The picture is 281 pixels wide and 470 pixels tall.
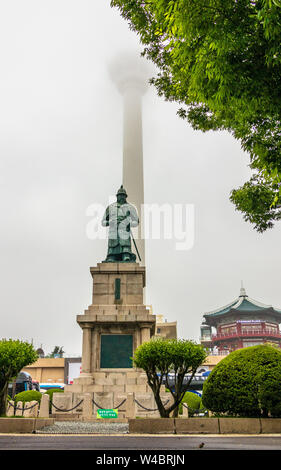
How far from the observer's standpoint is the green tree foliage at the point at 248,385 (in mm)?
9938

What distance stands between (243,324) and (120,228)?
61.1 metres

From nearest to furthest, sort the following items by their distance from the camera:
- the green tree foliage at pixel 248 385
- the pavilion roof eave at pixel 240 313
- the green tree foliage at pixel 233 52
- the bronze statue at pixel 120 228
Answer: the green tree foliage at pixel 233 52 → the green tree foliage at pixel 248 385 → the bronze statue at pixel 120 228 → the pavilion roof eave at pixel 240 313

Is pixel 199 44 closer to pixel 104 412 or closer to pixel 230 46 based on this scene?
pixel 230 46

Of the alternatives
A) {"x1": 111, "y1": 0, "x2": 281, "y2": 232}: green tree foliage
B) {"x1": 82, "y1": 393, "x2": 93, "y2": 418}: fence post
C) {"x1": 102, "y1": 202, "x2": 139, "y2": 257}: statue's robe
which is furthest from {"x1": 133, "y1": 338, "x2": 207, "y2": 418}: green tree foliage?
{"x1": 102, "y1": 202, "x2": 139, "y2": 257}: statue's robe

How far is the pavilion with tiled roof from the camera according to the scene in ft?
250

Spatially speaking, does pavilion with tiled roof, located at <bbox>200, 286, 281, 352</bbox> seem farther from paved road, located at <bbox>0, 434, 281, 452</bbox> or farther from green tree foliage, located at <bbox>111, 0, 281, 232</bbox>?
green tree foliage, located at <bbox>111, 0, 281, 232</bbox>

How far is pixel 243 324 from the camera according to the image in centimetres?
7681

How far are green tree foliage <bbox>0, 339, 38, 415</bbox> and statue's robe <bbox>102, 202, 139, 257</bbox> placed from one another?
1018 cm

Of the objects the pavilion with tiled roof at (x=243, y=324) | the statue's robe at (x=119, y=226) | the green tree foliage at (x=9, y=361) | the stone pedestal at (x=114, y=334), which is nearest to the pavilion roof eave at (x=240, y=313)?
the pavilion with tiled roof at (x=243, y=324)

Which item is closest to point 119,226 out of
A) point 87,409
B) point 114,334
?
point 114,334

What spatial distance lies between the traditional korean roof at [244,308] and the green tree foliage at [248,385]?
71.4 m

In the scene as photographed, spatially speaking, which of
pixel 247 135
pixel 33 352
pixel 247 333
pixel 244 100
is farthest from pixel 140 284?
pixel 247 333

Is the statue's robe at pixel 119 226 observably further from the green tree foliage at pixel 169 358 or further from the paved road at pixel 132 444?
the paved road at pixel 132 444
